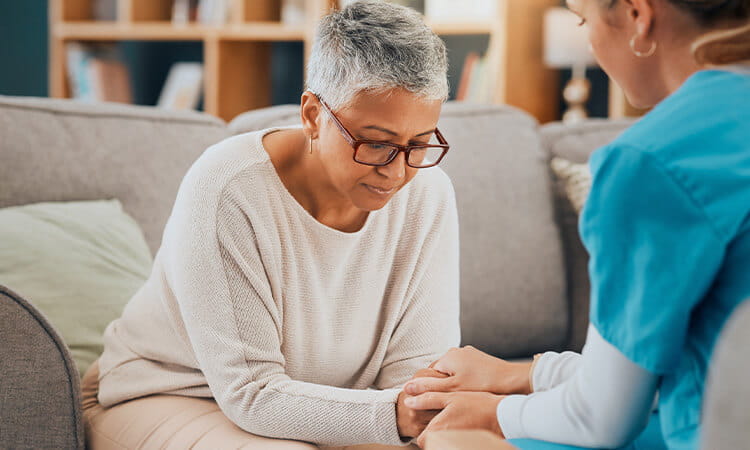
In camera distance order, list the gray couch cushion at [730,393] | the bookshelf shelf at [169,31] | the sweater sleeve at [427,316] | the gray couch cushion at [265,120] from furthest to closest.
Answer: the bookshelf shelf at [169,31] < the gray couch cushion at [265,120] < the sweater sleeve at [427,316] < the gray couch cushion at [730,393]

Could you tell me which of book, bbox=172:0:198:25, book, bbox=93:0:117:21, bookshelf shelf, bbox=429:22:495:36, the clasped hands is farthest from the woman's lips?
book, bbox=93:0:117:21

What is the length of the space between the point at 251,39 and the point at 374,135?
2.72 metres

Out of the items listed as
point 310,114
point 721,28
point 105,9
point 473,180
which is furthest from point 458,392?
point 105,9

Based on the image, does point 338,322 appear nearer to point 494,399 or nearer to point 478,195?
point 494,399

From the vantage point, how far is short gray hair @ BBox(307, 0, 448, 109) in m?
1.22

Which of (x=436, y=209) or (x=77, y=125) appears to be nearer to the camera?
(x=436, y=209)

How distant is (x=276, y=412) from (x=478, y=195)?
964mm

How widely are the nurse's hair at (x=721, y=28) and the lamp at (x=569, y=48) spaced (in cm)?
255

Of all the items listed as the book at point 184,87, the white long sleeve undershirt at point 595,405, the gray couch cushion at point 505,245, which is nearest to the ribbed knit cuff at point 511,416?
the white long sleeve undershirt at point 595,405

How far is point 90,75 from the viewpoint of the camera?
12.6 ft

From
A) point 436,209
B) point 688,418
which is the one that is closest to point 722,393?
point 688,418

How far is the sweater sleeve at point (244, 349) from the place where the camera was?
1.26m

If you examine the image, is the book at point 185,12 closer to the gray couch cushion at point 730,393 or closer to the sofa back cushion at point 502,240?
the sofa back cushion at point 502,240

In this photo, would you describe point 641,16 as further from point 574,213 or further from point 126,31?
point 126,31
